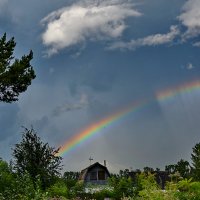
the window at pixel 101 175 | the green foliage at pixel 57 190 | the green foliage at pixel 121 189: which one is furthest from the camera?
the window at pixel 101 175

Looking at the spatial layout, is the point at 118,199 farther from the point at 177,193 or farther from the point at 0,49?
the point at 177,193

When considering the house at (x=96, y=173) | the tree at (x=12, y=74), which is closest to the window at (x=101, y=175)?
the house at (x=96, y=173)

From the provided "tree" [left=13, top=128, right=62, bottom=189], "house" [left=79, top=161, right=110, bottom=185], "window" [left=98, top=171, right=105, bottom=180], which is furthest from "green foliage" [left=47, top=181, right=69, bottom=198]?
"window" [left=98, top=171, right=105, bottom=180]

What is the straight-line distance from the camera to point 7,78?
36750 millimetres

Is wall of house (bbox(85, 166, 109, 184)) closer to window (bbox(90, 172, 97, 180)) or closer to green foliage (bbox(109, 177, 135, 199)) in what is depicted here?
window (bbox(90, 172, 97, 180))

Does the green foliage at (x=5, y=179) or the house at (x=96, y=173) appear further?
the house at (x=96, y=173)

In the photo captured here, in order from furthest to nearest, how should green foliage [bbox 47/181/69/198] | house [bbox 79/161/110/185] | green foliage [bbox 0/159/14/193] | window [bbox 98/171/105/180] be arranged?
window [bbox 98/171/105/180] < house [bbox 79/161/110/185] < green foliage [bbox 47/181/69/198] < green foliage [bbox 0/159/14/193]

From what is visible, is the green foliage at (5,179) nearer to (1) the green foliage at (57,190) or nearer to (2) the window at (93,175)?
(1) the green foliage at (57,190)

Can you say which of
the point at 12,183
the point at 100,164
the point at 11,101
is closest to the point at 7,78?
the point at 11,101

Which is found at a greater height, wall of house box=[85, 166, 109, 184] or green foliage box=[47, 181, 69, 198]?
wall of house box=[85, 166, 109, 184]

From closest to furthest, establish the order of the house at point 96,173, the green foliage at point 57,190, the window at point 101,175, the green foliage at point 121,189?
the green foliage at point 57,190 < the green foliage at point 121,189 < the house at point 96,173 < the window at point 101,175

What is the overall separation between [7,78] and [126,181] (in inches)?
509

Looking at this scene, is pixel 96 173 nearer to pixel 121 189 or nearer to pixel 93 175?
pixel 93 175

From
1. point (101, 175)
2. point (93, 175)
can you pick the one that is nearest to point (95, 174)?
point (93, 175)
